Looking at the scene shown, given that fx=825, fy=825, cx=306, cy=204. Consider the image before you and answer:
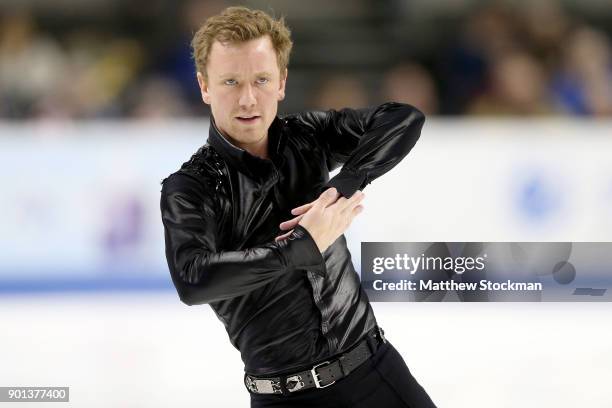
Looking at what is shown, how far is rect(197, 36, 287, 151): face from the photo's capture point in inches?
79.4

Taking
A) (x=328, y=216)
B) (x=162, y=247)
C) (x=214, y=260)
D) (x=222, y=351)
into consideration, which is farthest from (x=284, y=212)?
(x=162, y=247)

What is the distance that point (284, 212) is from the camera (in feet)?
7.06

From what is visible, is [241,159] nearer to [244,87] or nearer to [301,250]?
[244,87]

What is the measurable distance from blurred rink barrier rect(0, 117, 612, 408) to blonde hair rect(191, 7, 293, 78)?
218 centimetres

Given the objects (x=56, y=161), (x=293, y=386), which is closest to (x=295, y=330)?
(x=293, y=386)

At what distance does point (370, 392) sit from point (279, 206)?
0.54 meters

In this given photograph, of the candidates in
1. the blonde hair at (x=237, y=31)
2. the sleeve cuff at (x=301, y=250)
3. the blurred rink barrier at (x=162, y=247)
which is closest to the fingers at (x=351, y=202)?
the sleeve cuff at (x=301, y=250)

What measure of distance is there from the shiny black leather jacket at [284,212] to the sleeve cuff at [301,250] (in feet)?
0.17

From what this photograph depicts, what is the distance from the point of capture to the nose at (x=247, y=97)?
2.01 metres

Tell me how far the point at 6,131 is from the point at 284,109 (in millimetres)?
1483

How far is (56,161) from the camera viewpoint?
4.30 metres

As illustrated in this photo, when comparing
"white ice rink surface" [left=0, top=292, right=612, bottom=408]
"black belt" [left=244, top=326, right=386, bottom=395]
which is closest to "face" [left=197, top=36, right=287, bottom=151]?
"black belt" [left=244, top=326, right=386, bottom=395]

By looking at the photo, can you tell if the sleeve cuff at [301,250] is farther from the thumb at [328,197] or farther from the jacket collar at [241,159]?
the jacket collar at [241,159]

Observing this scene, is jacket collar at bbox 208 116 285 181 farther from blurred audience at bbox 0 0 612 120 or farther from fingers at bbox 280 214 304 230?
blurred audience at bbox 0 0 612 120
